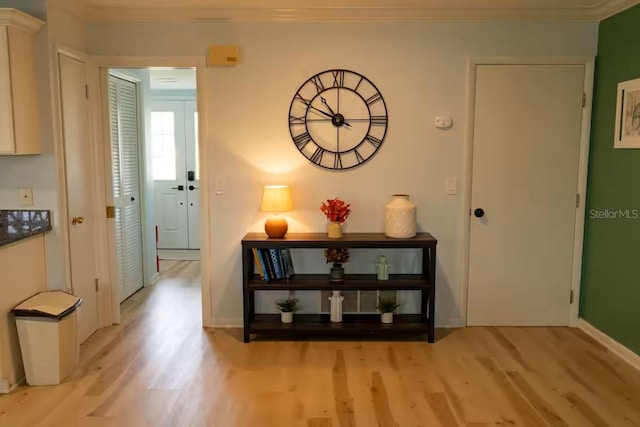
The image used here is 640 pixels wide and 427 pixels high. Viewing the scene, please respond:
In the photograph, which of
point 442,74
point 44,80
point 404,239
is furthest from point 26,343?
point 442,74

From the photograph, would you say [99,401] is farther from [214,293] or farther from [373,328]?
[373,328]

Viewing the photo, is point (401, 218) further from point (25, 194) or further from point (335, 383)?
point (25, 194)

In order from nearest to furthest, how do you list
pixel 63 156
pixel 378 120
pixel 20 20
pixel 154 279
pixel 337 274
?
pixel 20 20
pixel 63 156
pixel 337 274
pixel 378 120
pixel 154 279

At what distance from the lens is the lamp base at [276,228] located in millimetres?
3746

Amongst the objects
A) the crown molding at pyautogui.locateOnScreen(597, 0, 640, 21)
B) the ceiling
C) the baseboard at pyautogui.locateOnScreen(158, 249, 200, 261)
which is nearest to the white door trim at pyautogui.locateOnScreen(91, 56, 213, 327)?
the ceiling

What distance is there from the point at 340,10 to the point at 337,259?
1.78m

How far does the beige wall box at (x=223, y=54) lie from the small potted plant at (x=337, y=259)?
1.56 metres

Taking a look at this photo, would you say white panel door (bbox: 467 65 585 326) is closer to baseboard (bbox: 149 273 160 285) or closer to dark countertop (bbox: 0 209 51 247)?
dark countertop (bbox: 0 209 51 247)

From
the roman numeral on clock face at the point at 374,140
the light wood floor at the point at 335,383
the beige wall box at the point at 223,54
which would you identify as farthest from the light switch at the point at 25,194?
the roman numeral on clock face at the point at 374,140

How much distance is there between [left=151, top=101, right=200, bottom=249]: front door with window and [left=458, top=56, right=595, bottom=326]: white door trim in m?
4.36

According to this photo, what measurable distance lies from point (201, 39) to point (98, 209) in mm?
1480

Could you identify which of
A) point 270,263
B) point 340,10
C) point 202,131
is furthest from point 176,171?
point 340,10

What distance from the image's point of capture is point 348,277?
3.92 m

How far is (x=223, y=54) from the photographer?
3795 mm
